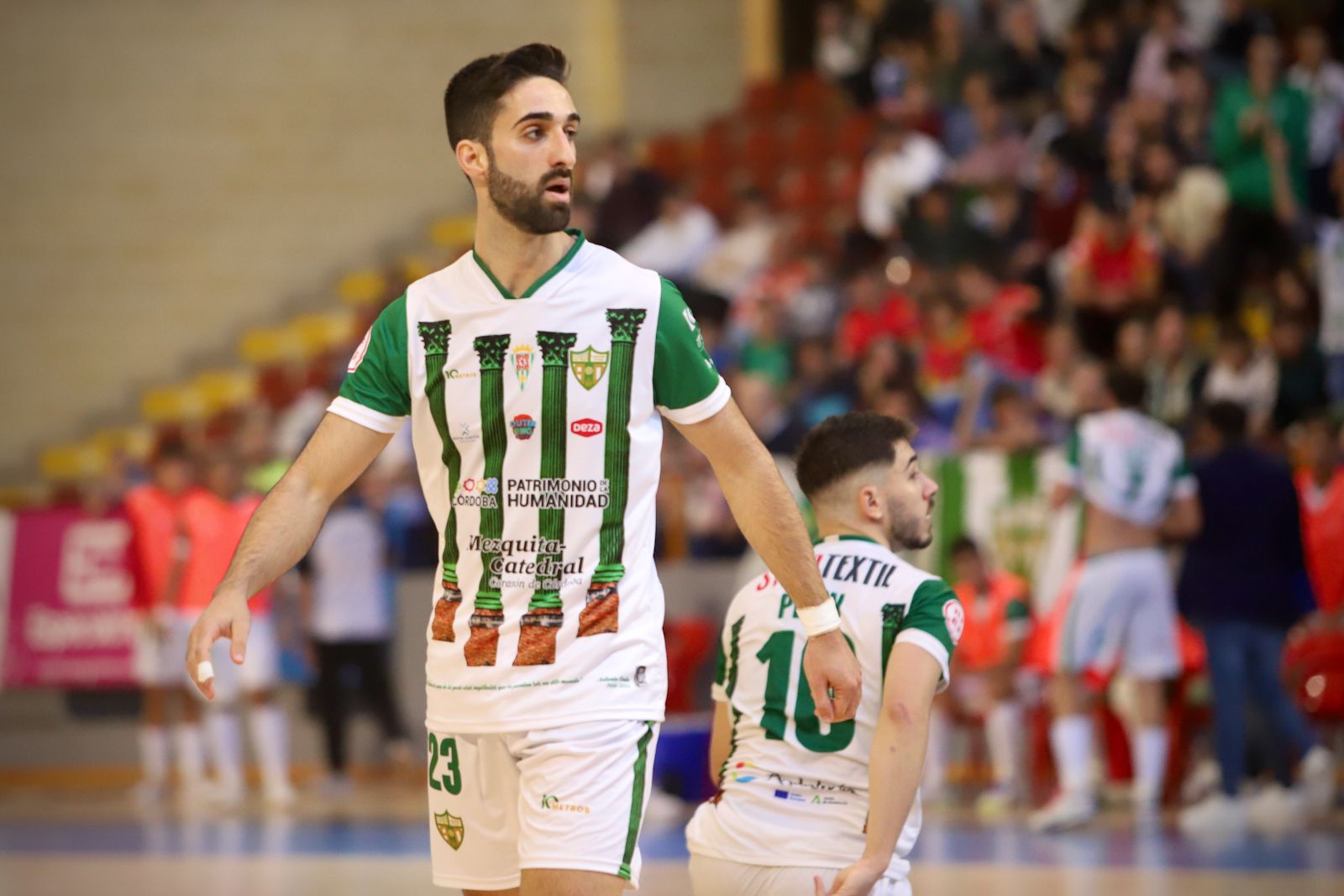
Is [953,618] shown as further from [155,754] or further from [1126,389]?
[155,754]

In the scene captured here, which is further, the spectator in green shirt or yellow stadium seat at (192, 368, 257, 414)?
yellow stadium seat at (192, 368, 257, 414)

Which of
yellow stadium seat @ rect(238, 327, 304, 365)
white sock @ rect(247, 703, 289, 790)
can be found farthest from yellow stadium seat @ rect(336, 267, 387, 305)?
white sock @ rect(247, 703, 289, 790)

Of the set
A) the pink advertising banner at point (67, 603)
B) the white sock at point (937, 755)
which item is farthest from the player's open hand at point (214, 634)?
the pink advertising banner at point (67, 603)

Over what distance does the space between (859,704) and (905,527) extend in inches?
24.1

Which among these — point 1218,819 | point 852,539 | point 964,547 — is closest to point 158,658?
point 964,547

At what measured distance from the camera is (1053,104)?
15.2m

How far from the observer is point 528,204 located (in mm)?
3676

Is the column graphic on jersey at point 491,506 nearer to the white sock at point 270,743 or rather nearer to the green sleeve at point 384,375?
the green sleeve at point 384,375

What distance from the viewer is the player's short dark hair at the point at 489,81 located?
3719 mm

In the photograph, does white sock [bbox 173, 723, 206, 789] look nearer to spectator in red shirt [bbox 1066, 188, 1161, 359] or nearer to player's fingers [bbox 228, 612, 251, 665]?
spectator in red shirt [bbox 1066, 188, 1161, 359]

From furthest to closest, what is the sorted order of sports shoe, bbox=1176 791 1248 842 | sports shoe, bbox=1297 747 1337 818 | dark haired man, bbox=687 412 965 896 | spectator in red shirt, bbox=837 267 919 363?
spectator in red shirt, bbox=837 267 919 363 → sports shoe, bbox=1297 747 1337 818 → sports shoe, bbox=1176 791 1248 842 → dark haired man, bbox=687 412 965 896

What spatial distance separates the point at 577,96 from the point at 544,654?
16.2 m

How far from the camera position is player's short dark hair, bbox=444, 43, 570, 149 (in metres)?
3.72

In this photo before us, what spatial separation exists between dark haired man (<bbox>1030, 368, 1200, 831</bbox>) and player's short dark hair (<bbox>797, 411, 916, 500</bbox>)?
220 inches
